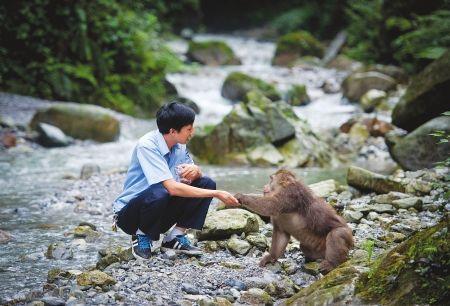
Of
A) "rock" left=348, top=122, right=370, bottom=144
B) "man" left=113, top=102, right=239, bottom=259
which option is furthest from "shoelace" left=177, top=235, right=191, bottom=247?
"rock" left=348, top=122, right=370, bottom=144

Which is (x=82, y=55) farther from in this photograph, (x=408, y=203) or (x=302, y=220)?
(x=302, y=220)

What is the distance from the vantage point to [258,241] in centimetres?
540

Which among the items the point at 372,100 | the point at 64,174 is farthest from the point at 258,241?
the point at 372,100

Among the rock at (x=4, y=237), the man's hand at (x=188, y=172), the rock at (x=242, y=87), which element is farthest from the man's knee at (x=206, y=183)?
the rock at (x=242, y=87)

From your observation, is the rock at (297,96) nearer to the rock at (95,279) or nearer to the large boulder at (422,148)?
the large boulder at (422,148)

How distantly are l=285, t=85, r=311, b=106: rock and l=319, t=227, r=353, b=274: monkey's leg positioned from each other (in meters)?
13.0

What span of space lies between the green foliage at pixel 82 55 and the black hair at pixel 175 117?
11429mm

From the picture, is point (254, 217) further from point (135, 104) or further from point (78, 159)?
point (135, 104)

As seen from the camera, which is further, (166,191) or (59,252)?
(59,252)

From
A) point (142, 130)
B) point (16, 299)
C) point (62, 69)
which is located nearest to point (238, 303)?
point (16, 299)

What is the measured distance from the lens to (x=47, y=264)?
16.9ft

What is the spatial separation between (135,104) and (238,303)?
13.2 m

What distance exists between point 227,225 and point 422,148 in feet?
17.0

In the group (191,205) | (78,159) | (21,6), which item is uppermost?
(21,6)
